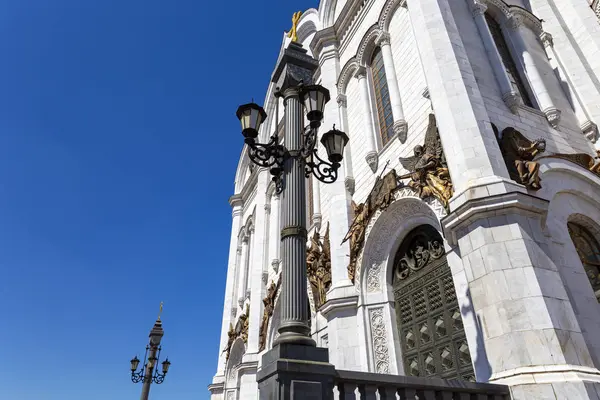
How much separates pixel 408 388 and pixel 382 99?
30.2 feet

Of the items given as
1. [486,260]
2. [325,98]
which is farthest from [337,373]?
[325,98]

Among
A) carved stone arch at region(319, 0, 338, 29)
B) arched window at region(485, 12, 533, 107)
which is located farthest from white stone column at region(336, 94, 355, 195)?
arched window at region(485, 12, 533, 107)

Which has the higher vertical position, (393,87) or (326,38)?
(326,38)

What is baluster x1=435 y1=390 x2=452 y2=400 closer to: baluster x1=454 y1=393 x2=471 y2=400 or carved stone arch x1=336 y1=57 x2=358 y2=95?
baluster x1=454 y1=393 x2=471 y2=400

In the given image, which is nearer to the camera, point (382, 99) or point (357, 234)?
point (357, 234)

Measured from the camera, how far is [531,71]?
10.5 meters

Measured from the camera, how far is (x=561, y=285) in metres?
6.22

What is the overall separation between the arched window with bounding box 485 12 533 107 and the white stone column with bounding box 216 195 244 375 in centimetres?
1841

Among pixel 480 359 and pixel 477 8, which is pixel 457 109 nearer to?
pixel 477 8

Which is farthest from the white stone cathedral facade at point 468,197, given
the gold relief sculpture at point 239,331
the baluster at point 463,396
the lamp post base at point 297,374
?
the gold relief sculpture at point 239,331

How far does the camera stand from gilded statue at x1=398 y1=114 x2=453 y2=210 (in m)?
7.98

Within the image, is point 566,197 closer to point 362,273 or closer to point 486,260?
point 486,260

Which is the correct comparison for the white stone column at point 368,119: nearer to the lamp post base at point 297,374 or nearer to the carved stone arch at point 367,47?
the carved stone arch at point 367,47

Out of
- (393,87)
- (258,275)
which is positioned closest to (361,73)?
(393,87)
